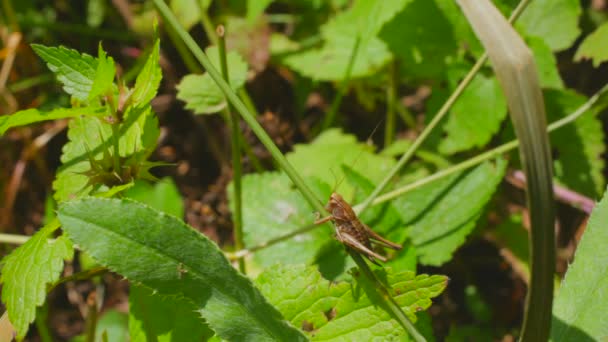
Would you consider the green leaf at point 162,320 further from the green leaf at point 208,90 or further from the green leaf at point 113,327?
the green leaf at point 113,327

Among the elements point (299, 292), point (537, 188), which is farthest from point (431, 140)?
point (537, 188)

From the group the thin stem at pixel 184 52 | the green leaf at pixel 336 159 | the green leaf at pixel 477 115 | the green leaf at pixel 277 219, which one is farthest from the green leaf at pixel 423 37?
the thin stem at pixel 184 52

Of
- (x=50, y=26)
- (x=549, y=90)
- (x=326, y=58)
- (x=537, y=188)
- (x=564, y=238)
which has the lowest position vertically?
(x=564, y=238)

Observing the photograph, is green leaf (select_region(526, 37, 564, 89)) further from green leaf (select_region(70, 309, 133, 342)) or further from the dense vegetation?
green leaf (select_region(70, 309, 133, 342))

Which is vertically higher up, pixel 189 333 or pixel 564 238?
pixel 189 333

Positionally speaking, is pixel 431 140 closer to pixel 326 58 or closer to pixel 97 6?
pixel 326 58
